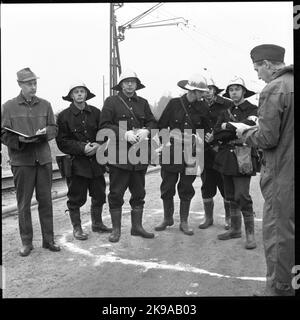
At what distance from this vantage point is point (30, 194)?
5109mm

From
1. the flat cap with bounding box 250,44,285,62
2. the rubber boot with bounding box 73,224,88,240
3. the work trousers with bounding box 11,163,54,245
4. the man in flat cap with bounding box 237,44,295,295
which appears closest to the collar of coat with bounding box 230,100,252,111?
the flat cap with bounding box 250,44,285,62

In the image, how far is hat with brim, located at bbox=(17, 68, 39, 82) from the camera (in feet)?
16.4

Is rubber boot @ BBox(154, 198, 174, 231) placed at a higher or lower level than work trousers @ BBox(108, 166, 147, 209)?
lower

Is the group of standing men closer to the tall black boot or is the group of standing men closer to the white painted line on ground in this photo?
the tall black boot

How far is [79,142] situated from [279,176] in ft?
9.27

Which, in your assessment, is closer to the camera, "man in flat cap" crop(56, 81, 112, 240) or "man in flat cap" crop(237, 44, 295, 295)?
"man in flat cap" crop(237, 44, 295, 295)

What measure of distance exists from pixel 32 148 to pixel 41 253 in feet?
4.06

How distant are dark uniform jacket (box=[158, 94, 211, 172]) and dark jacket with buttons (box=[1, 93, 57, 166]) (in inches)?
60.7

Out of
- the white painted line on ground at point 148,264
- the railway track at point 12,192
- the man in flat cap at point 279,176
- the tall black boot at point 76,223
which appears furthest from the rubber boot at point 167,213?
the railway track at point 12,192

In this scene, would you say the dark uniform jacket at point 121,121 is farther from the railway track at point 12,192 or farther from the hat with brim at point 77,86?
the railway track at point 12,192

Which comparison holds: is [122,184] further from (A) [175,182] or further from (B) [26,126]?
(B) [26,126]

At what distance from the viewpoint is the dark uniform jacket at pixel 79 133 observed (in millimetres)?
5570

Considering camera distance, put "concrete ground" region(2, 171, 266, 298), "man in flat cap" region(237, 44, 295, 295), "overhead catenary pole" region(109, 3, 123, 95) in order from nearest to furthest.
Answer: "man in flat cap" region(237, 44, 295, 295)
"concrete ground" region(2, 171, 266, 298)
"overhead catenary pole" region(109, 3, 123, 95)

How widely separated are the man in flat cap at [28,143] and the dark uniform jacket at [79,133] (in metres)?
0.37
